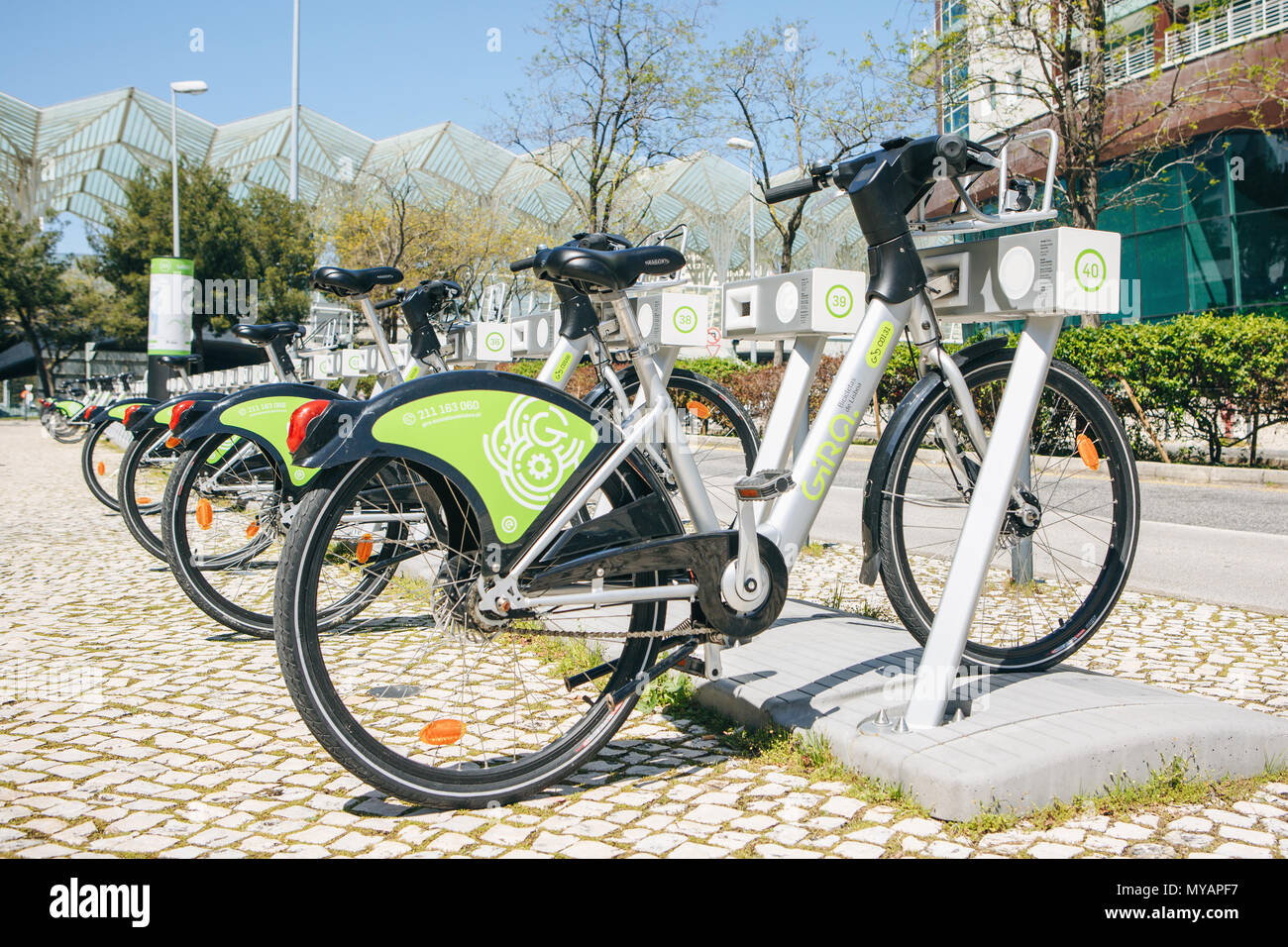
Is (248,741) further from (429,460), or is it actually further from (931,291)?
(931,291)

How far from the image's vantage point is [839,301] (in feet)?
13.8

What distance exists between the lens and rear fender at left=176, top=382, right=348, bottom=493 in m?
4.89

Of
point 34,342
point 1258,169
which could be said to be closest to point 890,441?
point 1258,169

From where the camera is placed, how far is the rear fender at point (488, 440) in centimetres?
267

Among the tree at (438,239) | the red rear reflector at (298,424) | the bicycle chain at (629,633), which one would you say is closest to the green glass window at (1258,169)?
the tree at (438,239)

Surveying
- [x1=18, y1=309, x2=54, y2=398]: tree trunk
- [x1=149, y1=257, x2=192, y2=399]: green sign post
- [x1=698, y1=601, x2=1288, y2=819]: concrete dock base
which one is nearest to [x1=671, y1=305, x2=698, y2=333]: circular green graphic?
[x1=698, y1=601, x2=1288, y2=819]: concrete dock base

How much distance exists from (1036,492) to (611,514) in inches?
69.5

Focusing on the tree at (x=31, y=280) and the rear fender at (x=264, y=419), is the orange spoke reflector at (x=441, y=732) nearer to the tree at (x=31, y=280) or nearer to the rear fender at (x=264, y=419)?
the rear fender at (x=264, y=419)

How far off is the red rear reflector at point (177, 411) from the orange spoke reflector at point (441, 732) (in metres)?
3.21

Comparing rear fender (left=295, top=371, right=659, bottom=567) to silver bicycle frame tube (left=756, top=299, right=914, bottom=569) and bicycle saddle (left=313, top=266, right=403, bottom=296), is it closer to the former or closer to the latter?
silver bicycle frame tube (left=756, top=299, right=914, bottom=569)

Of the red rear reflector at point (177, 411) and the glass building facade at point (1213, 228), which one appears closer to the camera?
the red rear reflector at point (177, 411)

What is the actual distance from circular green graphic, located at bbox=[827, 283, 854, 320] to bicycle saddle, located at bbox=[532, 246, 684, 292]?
1.22 meters

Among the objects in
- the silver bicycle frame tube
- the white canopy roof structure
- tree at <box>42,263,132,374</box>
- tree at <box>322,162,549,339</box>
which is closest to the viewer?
the silver bicycle frame tube

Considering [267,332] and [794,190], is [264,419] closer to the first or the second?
[267,332]
